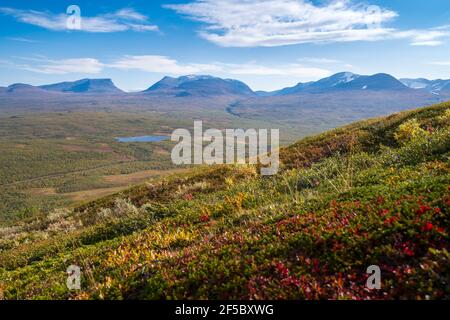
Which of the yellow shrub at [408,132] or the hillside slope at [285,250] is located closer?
the hillside slope at [285,250]

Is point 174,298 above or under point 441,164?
under

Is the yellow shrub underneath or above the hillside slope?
above

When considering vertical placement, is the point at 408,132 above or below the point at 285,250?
above

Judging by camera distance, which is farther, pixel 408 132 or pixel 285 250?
pixel 408 132

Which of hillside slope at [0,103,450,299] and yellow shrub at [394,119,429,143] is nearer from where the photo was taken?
hillside slope at [0,103,450,299]

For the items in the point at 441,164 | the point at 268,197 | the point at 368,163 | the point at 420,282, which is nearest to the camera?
the point at 420,282

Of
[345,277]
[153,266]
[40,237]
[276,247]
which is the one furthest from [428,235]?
[40,237]

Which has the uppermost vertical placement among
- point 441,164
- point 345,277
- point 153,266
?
point 441,164

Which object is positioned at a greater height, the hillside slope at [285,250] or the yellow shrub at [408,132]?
the yellow shrub at [408,132]

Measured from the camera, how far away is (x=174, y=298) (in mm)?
6531

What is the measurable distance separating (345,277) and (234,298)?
1896 millimetres

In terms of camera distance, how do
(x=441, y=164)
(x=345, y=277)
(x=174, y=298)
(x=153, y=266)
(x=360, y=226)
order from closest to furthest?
(x=345, y=277) < (x=174, y=298) < (x=360, y=226) < (x=153, y=266) < (x=441, y=164)

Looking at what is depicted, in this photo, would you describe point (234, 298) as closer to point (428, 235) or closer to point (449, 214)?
point (428, 235)

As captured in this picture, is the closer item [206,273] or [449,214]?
[449,214]
